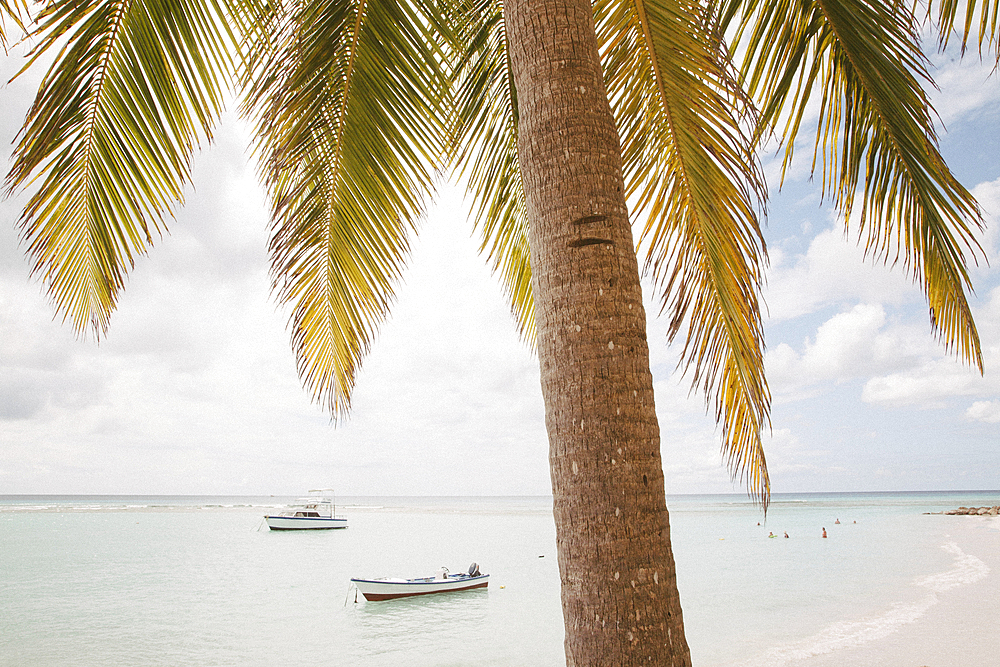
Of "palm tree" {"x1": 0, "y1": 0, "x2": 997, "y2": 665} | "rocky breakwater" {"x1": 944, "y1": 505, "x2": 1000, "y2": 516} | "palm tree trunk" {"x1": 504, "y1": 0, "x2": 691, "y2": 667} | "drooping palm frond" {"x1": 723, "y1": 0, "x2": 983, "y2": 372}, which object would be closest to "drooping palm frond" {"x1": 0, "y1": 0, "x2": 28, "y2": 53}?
"palm tree" {"x1": 0, "y1": 0, "x2": 997, "y2": 665}

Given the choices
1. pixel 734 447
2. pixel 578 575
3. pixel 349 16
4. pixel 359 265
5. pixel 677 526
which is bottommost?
pixel 677 526

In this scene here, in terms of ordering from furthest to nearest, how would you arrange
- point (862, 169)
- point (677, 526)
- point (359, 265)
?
point (677, 526) < point (359, 265) < point (862, 169)

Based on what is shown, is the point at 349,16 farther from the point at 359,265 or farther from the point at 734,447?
the point at 734,447

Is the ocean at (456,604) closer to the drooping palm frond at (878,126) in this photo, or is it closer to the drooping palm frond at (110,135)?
the drooping palm frond at (878,126)

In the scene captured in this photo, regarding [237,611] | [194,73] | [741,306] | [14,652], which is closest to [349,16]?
[194,73]

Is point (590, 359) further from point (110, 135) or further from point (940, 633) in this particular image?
point (940, 633)

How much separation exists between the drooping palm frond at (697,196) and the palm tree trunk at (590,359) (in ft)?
4.53

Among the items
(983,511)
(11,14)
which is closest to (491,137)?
(11,14)

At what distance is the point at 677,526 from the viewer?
1740 inches

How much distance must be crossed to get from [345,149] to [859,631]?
50.6ft

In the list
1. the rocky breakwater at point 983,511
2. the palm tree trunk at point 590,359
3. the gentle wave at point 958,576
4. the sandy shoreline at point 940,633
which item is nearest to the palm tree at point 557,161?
the palm tree trunk at point 590,359

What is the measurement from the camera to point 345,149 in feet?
11.7

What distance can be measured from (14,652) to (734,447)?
1769 centimetres

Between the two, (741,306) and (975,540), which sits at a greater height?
(741,306)
